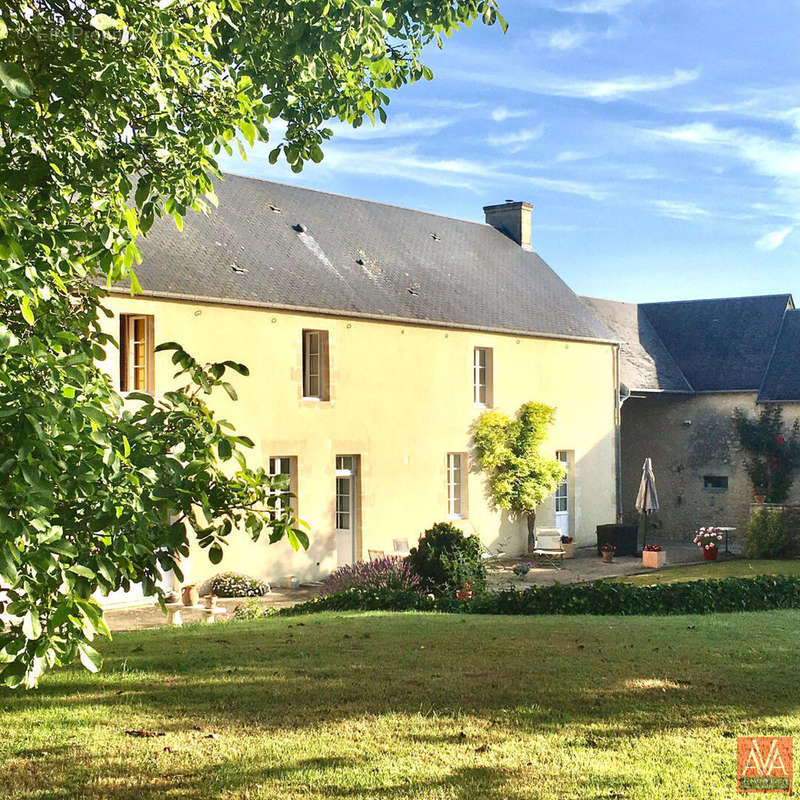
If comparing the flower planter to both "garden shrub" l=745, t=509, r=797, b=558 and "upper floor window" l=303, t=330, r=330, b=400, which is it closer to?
"garden shrub" l=745, t=509, r=797, b=558

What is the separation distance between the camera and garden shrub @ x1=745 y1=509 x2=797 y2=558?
21875mm

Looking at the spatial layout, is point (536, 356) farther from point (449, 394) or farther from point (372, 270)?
point (372, 270)

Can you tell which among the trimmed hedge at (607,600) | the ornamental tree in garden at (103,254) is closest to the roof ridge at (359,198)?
the trimmed hedge at (607,600)

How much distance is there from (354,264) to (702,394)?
11835 mm

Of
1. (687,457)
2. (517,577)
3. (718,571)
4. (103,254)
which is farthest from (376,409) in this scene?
(103,254)

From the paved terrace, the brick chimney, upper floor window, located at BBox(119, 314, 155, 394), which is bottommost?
the paved terrace

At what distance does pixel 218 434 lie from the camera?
4.98 meters

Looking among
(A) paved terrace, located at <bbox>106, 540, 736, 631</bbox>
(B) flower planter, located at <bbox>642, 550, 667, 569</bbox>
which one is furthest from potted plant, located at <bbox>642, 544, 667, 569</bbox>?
(A) paved terrace, located at <bbox>106, 540, 736, 631</bbox>

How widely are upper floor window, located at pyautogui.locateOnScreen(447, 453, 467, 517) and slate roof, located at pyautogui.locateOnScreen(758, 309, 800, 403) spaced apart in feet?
30.2

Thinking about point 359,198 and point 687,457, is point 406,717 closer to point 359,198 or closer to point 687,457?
point 359,198

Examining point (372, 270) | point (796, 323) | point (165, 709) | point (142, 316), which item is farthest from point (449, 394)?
point (165, 709)

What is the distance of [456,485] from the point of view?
22234 mm

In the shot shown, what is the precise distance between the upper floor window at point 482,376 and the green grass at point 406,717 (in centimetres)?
1339

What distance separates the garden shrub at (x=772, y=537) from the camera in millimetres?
21875
